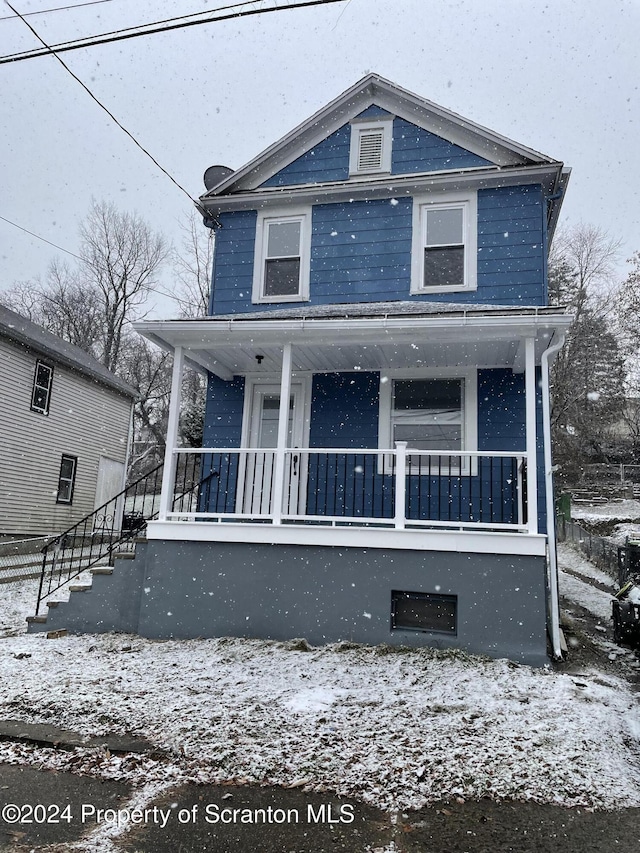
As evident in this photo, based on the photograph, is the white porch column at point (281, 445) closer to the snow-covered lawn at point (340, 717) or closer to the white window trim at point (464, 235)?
the snow-covered lawn at point (340, 717)

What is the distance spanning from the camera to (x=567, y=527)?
18.8m

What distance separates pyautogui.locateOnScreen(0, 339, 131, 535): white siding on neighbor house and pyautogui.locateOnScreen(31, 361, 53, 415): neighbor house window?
0.13 metres

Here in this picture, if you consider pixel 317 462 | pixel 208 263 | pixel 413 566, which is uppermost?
pixel 208 263

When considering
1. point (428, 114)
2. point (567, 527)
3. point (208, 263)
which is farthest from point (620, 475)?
point (428, 114)

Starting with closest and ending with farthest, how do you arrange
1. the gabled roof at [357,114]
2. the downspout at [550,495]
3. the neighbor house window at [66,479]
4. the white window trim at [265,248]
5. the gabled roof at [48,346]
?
the downspout at [550,495]
the gabled roof at [357,114]
the white window trim at [265,248]
the gabled roof at [48,346]
the neighbor house window at [66,479]

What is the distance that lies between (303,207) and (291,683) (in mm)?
6994

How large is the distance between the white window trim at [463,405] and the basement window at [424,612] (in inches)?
66.1

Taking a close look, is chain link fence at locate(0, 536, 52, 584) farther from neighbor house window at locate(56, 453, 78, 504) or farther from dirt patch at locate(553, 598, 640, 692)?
dirt patch at locate(553, 598, 640, 692)

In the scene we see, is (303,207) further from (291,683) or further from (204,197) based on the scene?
(291,683)

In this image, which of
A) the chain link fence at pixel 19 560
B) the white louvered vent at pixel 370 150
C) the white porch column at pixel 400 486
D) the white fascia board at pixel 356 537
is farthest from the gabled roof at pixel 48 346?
the white porch column at pixel 400 486

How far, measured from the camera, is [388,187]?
8.86 m

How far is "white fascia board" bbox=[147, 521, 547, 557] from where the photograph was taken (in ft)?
20.3

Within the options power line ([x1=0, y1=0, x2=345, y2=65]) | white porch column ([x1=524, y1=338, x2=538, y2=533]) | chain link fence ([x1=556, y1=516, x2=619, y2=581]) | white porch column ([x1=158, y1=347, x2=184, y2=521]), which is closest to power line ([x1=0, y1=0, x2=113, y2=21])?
power line ([x1=0, y1=0, x2=345, y2=65])

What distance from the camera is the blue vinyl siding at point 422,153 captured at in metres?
8.91
